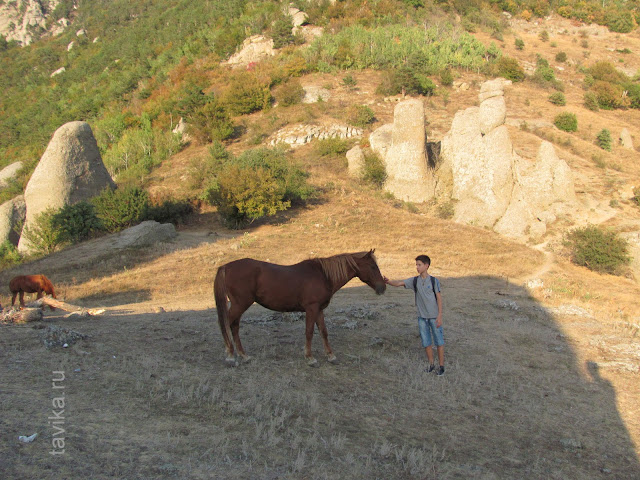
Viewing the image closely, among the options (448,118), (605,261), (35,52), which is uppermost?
(35,52)

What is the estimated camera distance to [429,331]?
757 centimetres

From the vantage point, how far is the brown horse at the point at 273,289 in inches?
276

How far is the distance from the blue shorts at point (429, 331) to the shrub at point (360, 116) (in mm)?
34358

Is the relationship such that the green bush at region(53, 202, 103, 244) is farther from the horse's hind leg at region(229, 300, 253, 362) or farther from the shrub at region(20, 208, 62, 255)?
the horse's hind leg at region(229, 300, 253, 362)

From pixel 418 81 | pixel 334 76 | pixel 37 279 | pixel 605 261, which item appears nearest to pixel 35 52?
pixel 334 76

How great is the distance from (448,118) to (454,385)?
37938mm

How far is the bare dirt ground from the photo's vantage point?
4.46 meters

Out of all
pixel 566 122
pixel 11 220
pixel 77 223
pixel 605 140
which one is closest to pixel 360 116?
pixel 566 122

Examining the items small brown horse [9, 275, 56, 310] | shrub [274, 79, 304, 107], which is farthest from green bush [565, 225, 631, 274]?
shrub [274, 79, 304, 107]

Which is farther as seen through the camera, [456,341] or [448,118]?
[448,118]

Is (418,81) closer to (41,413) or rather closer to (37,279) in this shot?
(37,279)

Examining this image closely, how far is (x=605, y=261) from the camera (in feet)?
66.5

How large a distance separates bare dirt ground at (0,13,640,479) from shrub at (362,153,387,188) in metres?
17.8

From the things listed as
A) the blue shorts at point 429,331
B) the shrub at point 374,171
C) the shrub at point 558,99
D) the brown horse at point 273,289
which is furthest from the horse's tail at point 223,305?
the shrub at point 558,99
